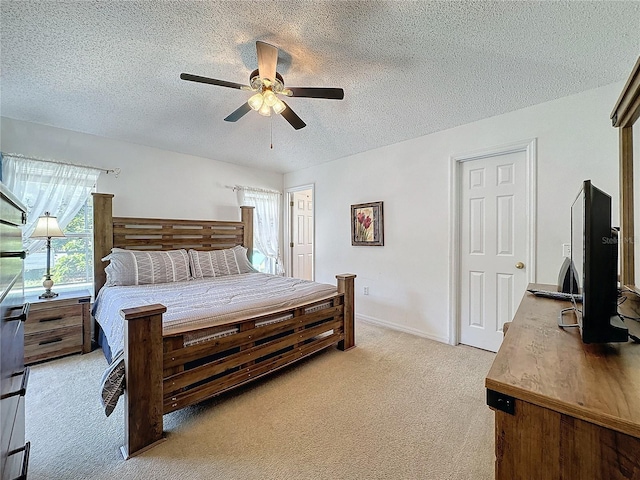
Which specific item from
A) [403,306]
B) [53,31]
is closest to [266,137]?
[53,31]

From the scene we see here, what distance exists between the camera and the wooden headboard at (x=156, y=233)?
123 inches

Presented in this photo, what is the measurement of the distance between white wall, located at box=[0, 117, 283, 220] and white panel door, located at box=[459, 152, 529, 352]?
3378mm

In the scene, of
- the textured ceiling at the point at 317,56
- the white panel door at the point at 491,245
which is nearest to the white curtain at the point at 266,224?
the textured ceiling at the point at 317,56

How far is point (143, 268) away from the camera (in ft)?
9.89

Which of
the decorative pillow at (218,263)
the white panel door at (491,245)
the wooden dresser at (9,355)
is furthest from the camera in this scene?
the decorative pillow at (218,263)

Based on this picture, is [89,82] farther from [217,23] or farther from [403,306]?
[403,306]

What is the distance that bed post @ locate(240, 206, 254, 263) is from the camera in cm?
444

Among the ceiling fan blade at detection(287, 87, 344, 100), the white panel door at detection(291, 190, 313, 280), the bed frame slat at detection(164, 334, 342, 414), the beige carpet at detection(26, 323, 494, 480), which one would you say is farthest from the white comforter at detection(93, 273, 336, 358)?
the white panel door at detection(291, 190, 313, 280)

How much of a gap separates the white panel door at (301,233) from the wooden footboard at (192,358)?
2612 millimetres

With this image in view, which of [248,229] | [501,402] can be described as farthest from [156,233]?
[501,402]

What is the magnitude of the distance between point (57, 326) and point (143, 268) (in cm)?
89

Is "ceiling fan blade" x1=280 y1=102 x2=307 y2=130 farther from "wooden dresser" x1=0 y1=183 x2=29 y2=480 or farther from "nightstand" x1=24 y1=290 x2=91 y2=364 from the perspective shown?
"nightstand" x1=24 y1=290 x2=91 y2=364

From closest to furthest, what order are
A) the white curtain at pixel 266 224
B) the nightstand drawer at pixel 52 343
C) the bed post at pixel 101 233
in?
the nightstand drawer at pixel 52 343
the bed post at pixel 101 233
the white curtain at pixel 266 224

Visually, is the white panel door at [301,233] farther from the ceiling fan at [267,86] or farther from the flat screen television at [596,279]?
the flat screen television at [596,279]
